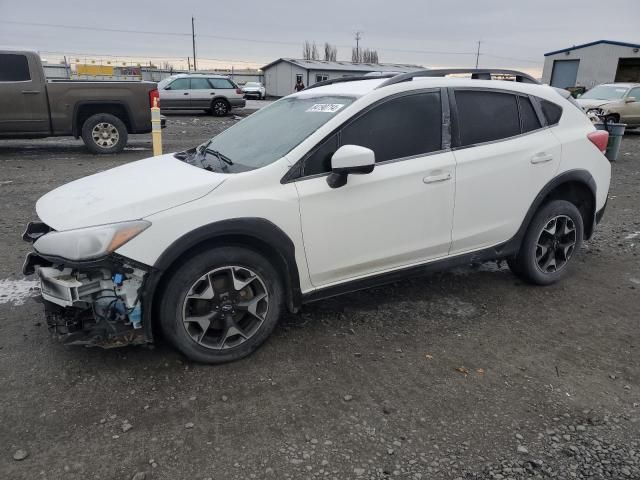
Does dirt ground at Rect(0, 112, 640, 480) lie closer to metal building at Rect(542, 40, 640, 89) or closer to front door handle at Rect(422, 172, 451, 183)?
front door handle at Rect(422, 172, 451, 183)

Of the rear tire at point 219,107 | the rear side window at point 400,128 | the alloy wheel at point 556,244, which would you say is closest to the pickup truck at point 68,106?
the rear side window at point 400,128

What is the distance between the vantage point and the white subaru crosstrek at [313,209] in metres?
2.83

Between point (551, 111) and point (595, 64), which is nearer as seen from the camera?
point (551, 111)

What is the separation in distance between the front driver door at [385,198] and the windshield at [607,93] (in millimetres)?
16197

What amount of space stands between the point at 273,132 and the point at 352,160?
0.87m

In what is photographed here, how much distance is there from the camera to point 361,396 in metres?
2.91

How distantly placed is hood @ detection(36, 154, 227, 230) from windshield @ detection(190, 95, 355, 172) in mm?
282

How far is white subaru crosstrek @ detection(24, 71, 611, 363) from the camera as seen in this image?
283 cm

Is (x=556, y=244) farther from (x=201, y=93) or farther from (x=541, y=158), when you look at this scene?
(x=201, y=93)

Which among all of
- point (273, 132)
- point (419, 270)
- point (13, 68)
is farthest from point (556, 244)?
point (13, 68)

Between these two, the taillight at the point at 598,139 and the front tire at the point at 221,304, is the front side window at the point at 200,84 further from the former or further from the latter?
the front tire at the point at 221,304

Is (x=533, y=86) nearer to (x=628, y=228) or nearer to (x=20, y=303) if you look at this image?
(x=628, y=228)

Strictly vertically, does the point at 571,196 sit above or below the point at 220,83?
below

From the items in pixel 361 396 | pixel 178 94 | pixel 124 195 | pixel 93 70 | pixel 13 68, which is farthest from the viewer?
pixel 178 94
